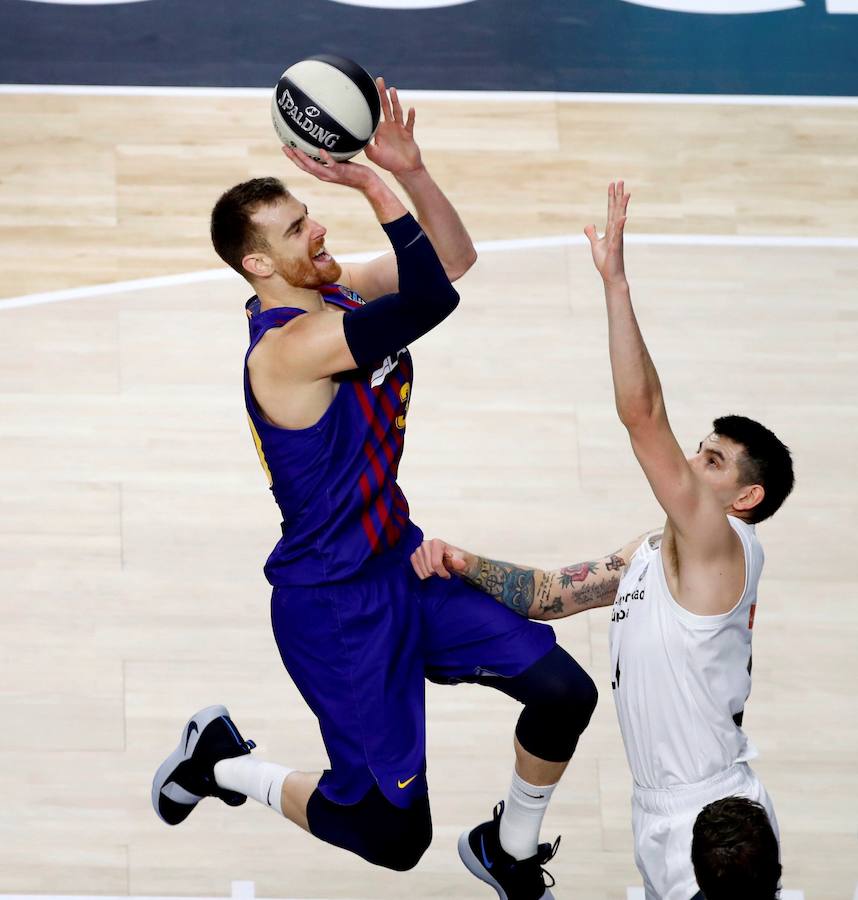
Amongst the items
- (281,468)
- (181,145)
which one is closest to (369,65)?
(181,145)

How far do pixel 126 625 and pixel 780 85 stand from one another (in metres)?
4.66

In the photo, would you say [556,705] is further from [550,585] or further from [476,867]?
[476,867]

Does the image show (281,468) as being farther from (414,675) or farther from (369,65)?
(369,65)

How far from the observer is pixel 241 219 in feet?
15.5

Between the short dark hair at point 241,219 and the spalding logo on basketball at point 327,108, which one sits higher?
the spalding logo on basketball at point 327,108

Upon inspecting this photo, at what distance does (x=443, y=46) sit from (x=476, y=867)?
15.7ft

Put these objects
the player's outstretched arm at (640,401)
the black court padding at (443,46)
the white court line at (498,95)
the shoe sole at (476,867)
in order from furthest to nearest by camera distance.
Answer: the black court padding at (443,46) < the white court line at (498,95) < the shoe sole at (476,867) < the player's outstretched arm at (640,401)

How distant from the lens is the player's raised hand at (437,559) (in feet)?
16.0

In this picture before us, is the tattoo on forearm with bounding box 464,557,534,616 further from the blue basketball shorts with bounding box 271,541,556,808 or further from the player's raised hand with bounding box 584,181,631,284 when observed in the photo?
the player's raised hand with bounding box 584,181,631,284

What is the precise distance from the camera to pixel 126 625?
6414 mm

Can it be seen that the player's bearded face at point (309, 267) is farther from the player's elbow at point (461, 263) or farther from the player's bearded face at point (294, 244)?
the player's elbow at point (461, 263)

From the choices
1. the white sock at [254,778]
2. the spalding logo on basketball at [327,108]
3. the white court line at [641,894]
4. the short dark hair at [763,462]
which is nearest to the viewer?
the short dark hair at [763,462]

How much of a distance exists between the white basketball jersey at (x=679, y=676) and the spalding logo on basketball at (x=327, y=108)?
5.32ft

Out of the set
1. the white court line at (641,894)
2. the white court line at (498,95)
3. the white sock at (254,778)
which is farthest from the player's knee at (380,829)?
the white court line at (498,95)
